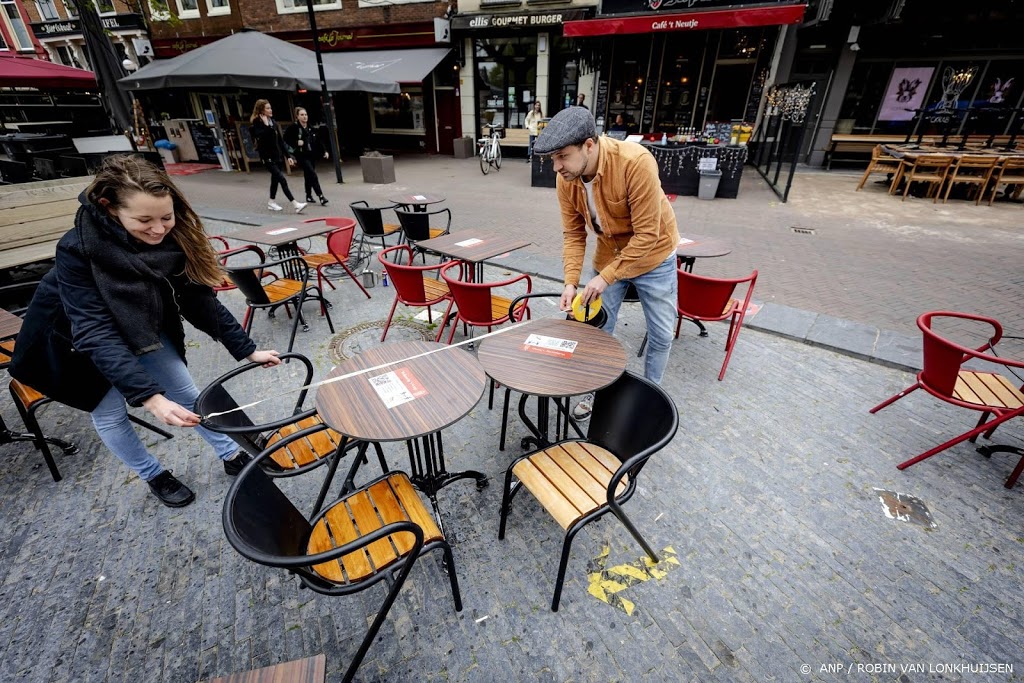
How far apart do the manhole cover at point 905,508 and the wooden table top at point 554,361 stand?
73.4 inches

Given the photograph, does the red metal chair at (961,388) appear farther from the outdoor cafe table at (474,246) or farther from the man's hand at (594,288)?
the outdoor cafe table at (474,246)

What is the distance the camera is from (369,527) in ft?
6.22

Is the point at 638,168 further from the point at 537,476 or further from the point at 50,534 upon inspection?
the point at 50,534

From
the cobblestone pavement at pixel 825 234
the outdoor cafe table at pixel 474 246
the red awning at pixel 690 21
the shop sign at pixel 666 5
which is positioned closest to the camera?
the outdoor cafe table at pixel 474 246

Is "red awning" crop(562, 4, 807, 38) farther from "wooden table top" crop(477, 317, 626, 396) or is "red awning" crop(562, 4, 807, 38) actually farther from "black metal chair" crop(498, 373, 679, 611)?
"black metal chair" crop(498, 373, 679, 611)

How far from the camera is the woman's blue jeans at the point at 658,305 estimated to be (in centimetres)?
291

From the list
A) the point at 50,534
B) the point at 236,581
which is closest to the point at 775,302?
the point at 236,581

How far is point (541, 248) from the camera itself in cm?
690

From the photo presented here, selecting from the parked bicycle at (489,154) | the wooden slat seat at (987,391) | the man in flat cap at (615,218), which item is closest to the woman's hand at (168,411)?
the man in flat cap at (615,218)

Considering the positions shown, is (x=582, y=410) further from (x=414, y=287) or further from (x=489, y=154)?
(x=489, y=154)

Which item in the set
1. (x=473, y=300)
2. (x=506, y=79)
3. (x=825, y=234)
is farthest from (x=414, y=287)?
(x=506, y=79)

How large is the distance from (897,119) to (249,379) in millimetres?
19293

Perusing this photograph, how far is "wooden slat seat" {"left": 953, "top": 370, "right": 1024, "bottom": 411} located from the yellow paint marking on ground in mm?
2126

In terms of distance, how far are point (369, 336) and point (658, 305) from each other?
2.95 meters
